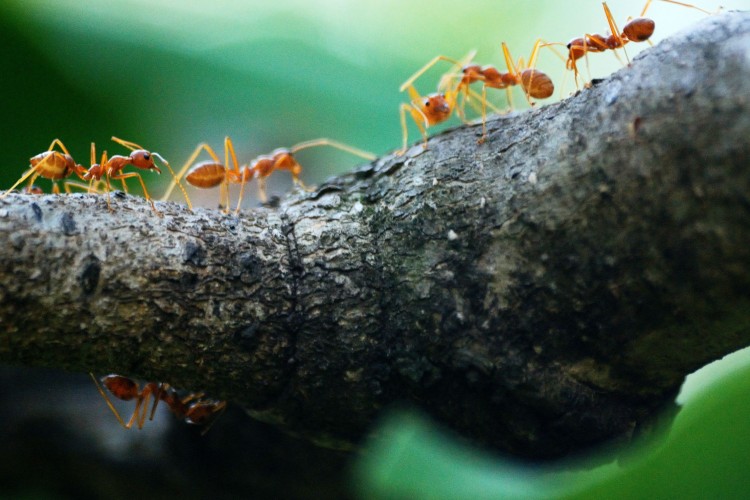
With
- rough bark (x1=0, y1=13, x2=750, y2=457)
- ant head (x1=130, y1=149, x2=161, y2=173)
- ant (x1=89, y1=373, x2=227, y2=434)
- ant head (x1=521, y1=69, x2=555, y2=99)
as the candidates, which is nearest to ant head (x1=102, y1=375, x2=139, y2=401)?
ant (x1=89, y1=373, x2=227, y2=434)

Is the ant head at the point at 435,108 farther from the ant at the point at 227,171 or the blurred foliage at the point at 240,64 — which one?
the blurred foliage at the point at 240,64

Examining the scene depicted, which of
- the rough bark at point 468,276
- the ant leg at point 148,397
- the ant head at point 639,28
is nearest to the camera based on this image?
the rough bark at point 468,276

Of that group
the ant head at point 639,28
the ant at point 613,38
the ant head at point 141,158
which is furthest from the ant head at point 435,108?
the ant head at point 141,158

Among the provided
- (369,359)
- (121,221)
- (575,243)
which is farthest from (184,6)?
(575,243)

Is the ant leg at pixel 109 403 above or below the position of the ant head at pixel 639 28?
below

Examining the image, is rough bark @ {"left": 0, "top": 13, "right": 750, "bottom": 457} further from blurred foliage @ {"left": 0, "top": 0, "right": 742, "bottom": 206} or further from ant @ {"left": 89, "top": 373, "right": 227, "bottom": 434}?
blurred foliage @ {"left": 0, "top": 0, "right": 742, "bottom": 206}
